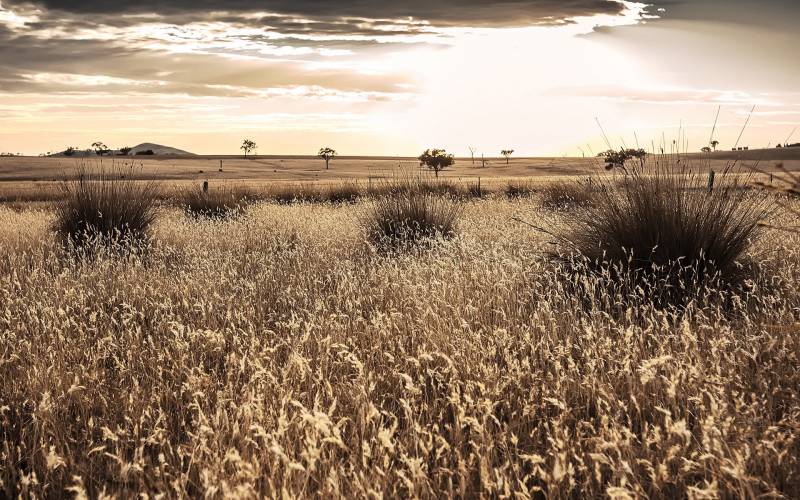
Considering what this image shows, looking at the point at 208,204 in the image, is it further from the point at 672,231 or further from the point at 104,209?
the point at 672,231

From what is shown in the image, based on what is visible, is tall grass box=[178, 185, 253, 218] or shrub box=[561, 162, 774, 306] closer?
shrub box=[561, 162, 774, 306]

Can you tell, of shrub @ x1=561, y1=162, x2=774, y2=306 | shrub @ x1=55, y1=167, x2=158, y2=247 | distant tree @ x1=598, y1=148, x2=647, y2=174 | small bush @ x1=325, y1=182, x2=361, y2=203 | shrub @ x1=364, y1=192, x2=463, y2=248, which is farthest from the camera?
small bush @ x1=325, y1=182, x2=361, y2=203

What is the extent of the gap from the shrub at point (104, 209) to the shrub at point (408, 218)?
3.94 metres

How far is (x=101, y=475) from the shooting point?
3.16m

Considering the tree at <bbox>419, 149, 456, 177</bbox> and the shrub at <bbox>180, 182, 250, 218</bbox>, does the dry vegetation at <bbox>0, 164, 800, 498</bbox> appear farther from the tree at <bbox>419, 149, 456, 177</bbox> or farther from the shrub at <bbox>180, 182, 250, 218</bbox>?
the tree at <bbox>419, 149, 456, 177</bbox>

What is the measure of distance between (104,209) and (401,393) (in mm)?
8827

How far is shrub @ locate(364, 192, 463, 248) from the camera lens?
34.1 feet

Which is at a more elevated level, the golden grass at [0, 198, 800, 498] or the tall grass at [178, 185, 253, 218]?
the tall grass at [178, 185, 253, 218]

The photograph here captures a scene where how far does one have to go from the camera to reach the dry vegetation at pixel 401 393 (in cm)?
264

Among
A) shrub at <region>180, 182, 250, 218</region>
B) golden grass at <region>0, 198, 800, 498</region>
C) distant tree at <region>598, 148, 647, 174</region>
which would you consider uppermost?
distant tree at <region>598, 148, 647, 174</region>

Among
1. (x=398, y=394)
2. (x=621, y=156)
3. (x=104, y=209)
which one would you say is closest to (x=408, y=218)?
(x=621, y=156)

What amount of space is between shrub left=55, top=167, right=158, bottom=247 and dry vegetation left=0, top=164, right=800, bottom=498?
3352mm

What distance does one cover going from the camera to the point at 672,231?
20.7 ft

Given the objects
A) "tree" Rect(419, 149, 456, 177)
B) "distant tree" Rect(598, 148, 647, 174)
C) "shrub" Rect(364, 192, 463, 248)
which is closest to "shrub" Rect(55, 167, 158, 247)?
"shrub" Rect(364, 192, 463, 248)
